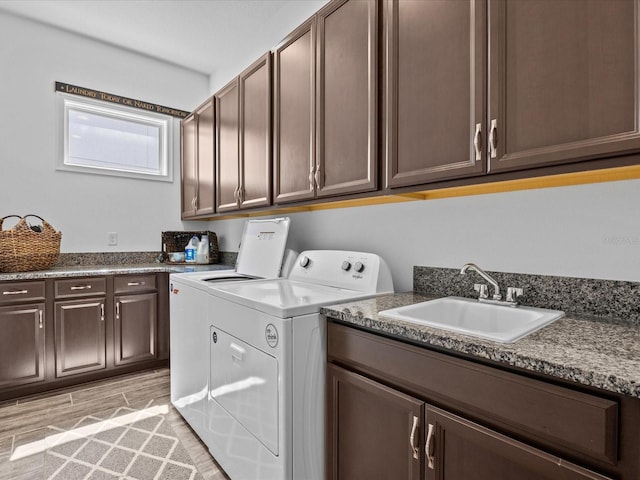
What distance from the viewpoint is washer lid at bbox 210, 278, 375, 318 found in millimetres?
1314

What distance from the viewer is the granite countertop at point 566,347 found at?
69 centimetres

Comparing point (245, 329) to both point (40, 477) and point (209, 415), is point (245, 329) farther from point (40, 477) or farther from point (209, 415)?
point (40, 477)

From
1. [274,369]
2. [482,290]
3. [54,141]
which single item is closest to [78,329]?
[54,141]

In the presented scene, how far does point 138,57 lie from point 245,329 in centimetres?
310

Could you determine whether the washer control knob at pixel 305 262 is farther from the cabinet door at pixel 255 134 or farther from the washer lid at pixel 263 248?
the cabinet door at pixel 255 134

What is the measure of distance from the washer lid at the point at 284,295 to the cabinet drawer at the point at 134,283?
4.58ft

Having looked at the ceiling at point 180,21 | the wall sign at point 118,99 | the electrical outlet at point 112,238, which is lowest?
the electrical outlet at point 112,238

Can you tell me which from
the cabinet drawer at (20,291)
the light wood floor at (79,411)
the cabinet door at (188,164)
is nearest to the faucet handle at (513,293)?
the light wood floor at (79,411)

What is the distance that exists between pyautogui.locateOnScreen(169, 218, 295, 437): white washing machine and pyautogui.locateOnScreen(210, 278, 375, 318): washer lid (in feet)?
0.79

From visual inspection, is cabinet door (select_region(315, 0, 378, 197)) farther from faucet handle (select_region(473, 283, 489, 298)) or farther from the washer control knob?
faucet handle (select_region(473, 283, 489, 298))

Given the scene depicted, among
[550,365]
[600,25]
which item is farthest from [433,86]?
[550,365]

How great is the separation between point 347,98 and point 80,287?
7.91 feet

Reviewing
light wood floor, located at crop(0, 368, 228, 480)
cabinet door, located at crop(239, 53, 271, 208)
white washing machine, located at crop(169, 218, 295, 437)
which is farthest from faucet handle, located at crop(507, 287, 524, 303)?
light wood floor, located at crop(0, 368, 228, 480)

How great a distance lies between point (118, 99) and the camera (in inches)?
126
